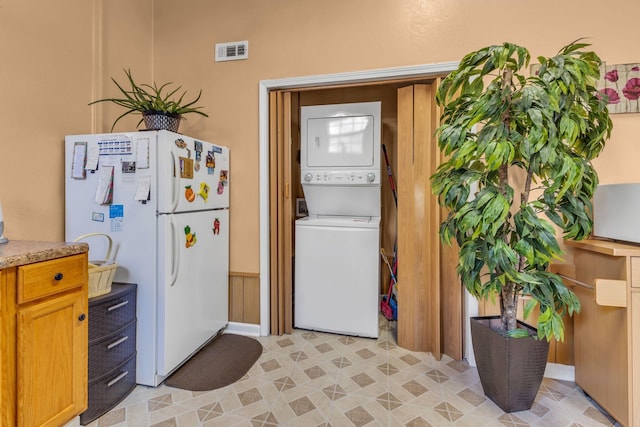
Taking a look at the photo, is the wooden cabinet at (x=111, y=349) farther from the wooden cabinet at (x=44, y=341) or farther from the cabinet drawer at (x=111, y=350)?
the wooden cabinet at (x=44, y=341)

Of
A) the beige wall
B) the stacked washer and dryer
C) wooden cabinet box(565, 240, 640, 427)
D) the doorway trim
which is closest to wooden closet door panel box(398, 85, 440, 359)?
the stacked washer and dryer

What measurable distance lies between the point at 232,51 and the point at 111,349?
7.46ft

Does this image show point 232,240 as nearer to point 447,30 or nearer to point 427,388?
point 427,388

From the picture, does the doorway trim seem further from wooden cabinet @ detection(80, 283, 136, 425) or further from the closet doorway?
wooden cabinet @ detection(80, 283, 136, 425)

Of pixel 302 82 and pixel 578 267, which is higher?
pixel 302 82

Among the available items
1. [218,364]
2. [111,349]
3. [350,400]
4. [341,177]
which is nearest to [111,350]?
[111,349]

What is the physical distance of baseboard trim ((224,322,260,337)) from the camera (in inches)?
99.0

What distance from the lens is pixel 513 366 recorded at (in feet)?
5.08

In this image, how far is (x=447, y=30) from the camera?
7.00 feet

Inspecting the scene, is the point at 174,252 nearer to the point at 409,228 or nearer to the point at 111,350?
the point at 111,350

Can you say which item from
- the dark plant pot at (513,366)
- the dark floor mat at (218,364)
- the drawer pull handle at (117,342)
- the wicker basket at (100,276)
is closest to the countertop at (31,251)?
the wicker basket at (100,276)

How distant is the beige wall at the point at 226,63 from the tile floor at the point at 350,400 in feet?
3.14

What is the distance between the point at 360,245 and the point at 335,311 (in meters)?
0.59

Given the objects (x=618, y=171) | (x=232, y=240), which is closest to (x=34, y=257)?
(x=232, y=240)
